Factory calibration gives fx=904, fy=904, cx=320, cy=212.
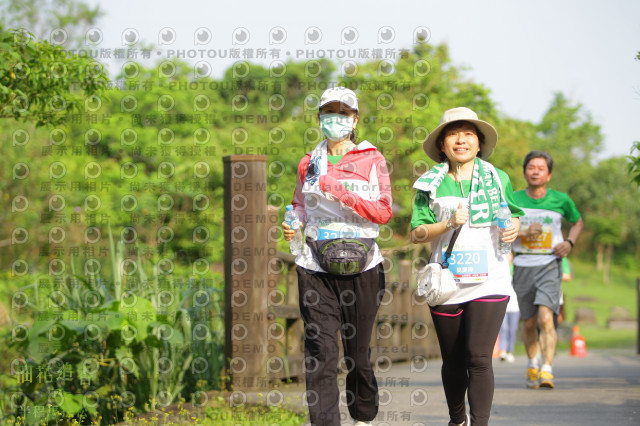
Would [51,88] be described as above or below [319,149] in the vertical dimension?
above

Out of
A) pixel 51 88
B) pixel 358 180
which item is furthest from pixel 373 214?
pixel 51 88

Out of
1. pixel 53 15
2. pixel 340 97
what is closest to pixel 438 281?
pixel 340 97

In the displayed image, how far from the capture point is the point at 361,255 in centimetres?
490

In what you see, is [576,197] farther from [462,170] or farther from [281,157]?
[462,170]

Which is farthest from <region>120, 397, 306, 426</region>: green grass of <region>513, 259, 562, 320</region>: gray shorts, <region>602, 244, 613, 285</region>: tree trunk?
<region>602, 244, 613, 285</region>: tree trunk

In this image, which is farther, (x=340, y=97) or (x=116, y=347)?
(x=116, y=347)

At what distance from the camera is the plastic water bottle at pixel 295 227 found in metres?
4.95

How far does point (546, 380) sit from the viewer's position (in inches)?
307

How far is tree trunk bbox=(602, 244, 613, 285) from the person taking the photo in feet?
161

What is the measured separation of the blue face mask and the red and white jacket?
0.10 metres

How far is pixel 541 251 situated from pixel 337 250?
3.76 m

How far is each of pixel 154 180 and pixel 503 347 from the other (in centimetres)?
1047

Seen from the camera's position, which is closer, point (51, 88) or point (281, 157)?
point (51, 88)

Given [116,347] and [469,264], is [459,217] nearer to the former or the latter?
[469,264]
